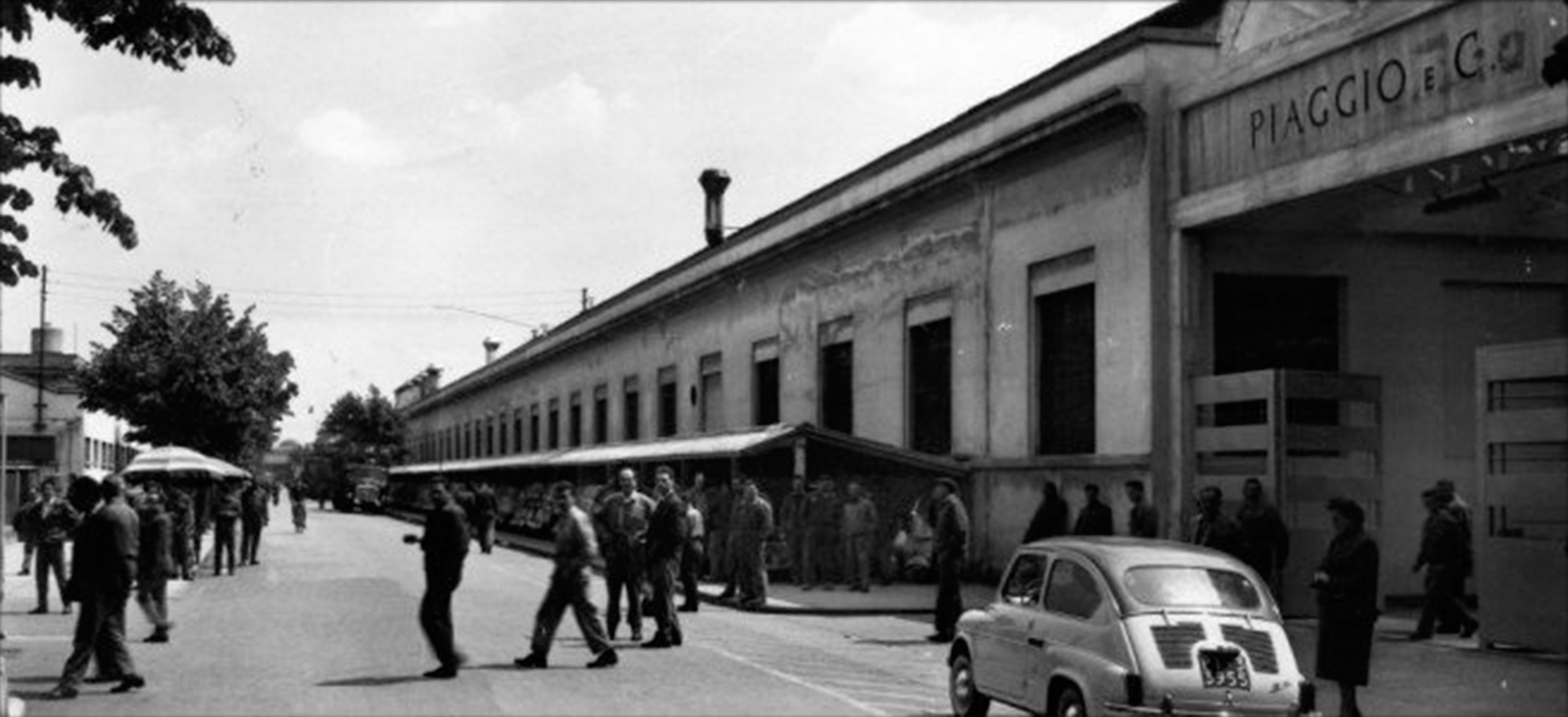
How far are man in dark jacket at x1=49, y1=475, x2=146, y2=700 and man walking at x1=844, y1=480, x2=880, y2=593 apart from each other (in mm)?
13011

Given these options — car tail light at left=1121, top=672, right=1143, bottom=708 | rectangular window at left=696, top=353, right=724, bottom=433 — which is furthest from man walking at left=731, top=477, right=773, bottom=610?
rectangular window at left=696, top=353, right=724, bottom=433

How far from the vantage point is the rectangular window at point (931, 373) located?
27.9 meters

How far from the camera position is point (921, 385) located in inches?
1150

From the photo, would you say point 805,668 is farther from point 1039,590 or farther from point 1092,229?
point 1092,229

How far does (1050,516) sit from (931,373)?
10.1 metres

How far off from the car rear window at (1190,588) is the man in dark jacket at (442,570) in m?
5.96

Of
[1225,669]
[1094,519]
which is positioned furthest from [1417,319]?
[1225,669]

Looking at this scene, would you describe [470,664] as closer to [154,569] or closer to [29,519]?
[154,569]

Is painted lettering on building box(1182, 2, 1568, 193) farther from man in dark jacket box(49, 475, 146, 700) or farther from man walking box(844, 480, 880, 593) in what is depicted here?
man in dark jacket box(49, 475, 146, 700)

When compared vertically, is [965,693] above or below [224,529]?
below

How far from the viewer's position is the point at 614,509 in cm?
1645

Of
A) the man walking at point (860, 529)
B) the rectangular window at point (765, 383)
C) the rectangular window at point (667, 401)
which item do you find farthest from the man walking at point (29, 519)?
the rectangular window at point (667, 401)

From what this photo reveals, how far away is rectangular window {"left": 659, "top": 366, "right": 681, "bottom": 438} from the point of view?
47.5 m

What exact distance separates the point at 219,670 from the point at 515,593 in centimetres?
1031
